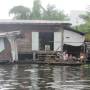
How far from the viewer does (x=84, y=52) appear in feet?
118

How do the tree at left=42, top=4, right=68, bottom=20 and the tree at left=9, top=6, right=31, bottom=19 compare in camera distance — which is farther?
the tree at left=42, top=4, right=68, bottom=20

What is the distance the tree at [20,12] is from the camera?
2215 inches

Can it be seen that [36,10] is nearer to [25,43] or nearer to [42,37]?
[42,37]

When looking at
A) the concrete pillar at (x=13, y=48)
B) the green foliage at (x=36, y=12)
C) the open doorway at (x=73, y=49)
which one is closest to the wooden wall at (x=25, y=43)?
the concrete pillar at (x=13, y=48)

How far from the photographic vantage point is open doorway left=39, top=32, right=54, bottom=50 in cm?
3650

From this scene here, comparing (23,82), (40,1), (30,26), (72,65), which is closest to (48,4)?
(40,1)

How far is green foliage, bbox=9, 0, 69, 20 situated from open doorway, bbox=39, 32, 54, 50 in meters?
19.3

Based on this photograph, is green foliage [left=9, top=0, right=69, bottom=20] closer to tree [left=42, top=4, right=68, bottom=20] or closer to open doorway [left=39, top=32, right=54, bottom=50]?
tree [left=42, top=4, right=68, bottom=20]

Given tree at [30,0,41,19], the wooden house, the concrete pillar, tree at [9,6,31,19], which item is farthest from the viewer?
tree at [30,0,41,19]

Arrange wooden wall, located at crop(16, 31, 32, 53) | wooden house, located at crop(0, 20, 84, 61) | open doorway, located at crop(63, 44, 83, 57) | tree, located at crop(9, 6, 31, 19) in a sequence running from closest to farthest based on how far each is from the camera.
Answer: wooden house, located at crop(0, 20, 84, 61) < wooden wall, located at crop(16, 31, 32, 53) < open doorway, located at crop(63, 44, 83, 57) < tree, located at crop(9, 6, 31, 19)

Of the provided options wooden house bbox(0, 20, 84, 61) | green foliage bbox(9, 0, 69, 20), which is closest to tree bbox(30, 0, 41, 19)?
green foliage bbox(9, 0, 69, 20)

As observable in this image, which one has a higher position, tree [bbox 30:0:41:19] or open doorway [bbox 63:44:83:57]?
tree [bbox 30:0:41:19]

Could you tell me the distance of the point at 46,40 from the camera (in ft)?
121

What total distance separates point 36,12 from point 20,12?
2.77m
